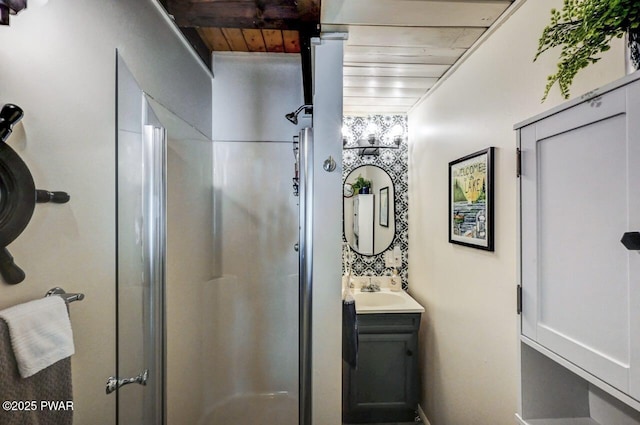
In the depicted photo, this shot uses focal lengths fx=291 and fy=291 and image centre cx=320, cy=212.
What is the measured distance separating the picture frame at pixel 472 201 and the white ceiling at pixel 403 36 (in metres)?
0.63

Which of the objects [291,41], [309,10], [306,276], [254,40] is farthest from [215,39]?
[306,276]

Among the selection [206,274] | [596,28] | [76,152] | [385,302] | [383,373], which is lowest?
[383,373]

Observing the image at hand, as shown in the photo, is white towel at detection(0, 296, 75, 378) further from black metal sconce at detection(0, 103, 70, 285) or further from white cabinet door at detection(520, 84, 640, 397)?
white cabinet door at detection(520, 84, 640, 397)

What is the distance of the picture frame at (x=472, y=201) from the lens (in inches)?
58.7

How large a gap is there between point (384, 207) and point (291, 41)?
157cm

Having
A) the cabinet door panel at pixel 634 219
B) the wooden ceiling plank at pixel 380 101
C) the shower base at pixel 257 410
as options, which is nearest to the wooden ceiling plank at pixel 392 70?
the wooden ceiling plank at pixel 380 101

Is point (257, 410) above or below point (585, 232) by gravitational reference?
below

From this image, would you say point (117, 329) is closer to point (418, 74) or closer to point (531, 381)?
point (531, 381)

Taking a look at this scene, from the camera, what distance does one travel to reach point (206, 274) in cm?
214

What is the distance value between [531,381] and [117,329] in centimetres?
141

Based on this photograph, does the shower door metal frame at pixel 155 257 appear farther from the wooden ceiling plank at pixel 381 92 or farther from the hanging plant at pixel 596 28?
the wooden ceiling plank at pixel 381 92

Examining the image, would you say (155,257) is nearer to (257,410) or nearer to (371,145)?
(257,410)

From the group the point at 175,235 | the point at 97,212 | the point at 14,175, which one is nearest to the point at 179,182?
the point at 175,235

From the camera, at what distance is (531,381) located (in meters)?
0.93
